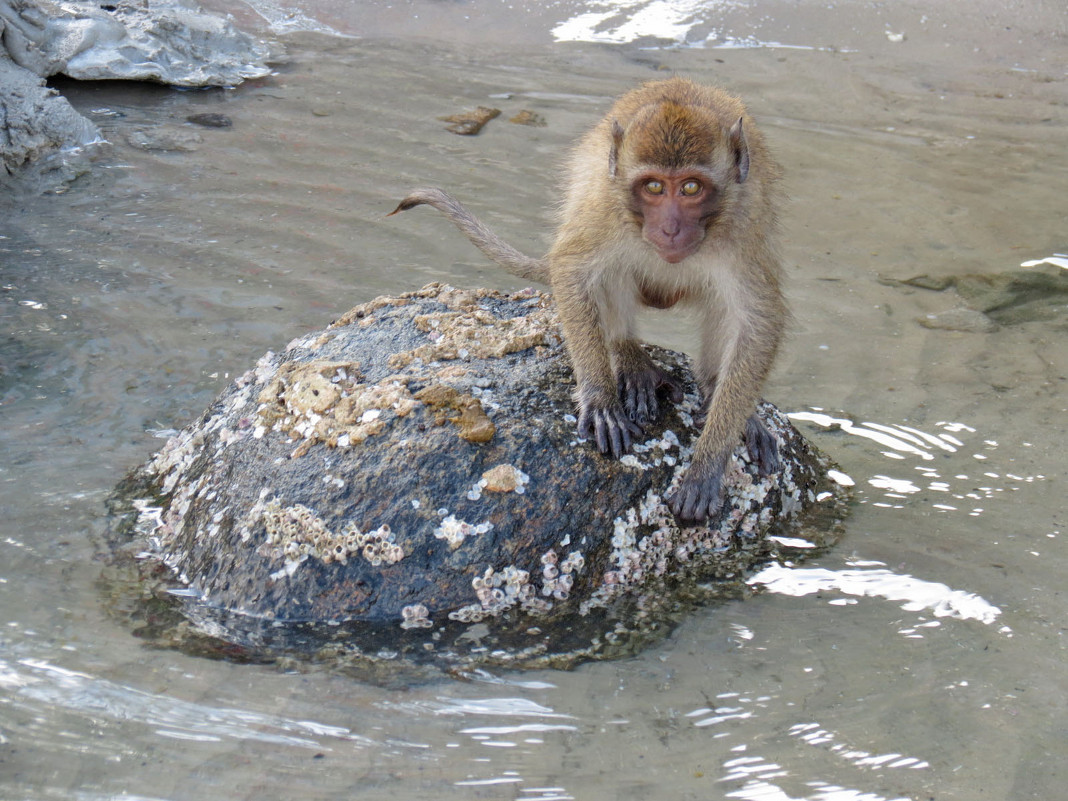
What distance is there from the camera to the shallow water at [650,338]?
2900mm

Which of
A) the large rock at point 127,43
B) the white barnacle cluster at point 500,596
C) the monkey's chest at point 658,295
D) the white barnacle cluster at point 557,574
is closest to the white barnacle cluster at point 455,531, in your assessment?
Answer: the white barnacle cluster at point 500,596

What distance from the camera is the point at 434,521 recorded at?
3.46 meters

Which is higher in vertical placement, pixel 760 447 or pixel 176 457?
pixel 760 447

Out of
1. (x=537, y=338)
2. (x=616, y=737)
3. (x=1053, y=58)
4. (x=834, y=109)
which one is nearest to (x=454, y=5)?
(x=834, y=109)

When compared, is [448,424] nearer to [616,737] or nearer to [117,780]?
[616,737]

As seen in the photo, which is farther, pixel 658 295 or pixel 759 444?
pixel 658 295

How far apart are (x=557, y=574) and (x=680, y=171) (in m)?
1.35

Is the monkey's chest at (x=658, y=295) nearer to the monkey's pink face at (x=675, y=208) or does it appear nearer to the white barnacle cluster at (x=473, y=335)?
the white barnacle cluster at (x=473, y=335)

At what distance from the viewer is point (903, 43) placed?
10453mm

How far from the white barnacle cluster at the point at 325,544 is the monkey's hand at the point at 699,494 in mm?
953

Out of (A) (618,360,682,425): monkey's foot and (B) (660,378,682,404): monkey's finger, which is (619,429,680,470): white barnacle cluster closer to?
(A) (618,360,682,425): monkey's foot

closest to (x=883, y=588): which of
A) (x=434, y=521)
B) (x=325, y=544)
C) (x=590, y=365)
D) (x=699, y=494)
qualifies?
(x=699, y=494)

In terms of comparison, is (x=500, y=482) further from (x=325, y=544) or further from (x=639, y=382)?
(x=639, y=382)

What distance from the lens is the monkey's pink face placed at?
3.65 meters
